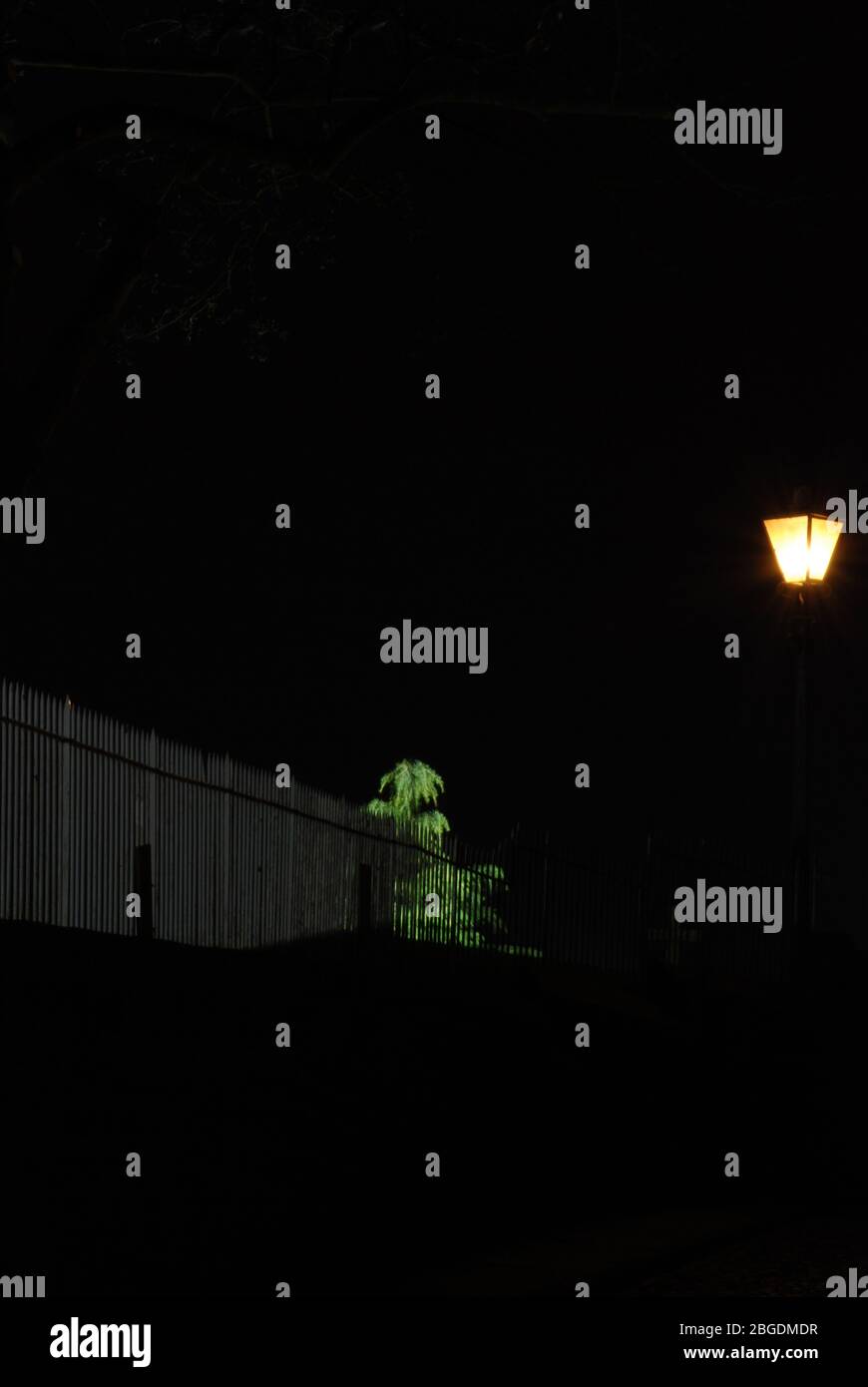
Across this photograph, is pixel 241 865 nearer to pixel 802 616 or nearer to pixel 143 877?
pixel 143 877

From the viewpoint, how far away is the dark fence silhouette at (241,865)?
12812 mm

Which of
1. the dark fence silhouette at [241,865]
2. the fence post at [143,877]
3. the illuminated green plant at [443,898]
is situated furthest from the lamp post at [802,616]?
the fence post at [143,877]

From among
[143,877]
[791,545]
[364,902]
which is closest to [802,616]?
[791,545]

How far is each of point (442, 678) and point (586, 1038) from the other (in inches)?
1216

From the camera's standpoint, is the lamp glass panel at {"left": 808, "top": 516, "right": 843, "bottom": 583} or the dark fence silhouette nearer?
the dark fence silhouette

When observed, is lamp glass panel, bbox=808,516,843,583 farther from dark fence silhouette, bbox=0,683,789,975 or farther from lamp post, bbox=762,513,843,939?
dark fence silhouette, bbox=0,683,789,975

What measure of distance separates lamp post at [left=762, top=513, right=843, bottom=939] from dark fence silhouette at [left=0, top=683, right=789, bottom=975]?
2.80 meters

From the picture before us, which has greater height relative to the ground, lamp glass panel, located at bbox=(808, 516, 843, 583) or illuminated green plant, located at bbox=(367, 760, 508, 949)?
lamp glass panel, located at bbox=(808, 516, 843, 583)

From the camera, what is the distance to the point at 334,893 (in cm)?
1747

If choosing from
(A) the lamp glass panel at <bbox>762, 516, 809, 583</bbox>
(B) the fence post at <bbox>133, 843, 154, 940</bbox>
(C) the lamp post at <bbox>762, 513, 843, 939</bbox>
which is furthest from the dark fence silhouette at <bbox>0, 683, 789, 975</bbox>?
(A) the lamp glass panel at <bbox>762, 516, 809, 583</bbox>

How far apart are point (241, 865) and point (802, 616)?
275 inches

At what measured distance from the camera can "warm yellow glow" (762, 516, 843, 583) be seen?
63.9 feet

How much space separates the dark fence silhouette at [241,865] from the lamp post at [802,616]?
2.80 meters

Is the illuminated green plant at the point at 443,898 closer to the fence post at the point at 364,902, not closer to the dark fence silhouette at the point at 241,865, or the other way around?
the dark fence silhouette at the point at 241,865
